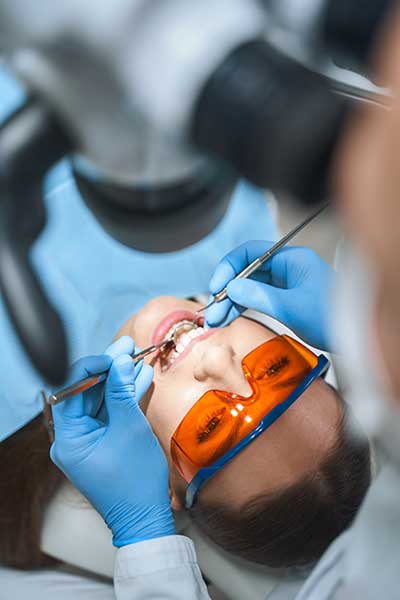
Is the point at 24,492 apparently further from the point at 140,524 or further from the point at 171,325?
the point at 171,325

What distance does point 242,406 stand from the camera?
107 centimetres

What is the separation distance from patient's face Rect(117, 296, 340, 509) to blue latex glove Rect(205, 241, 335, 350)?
4cm

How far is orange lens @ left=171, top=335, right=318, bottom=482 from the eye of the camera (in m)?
1.05

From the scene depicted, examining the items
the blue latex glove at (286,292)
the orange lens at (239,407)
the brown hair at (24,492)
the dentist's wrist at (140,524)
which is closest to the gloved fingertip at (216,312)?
the blue latex glove at (286,292)

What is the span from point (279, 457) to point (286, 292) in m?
0.31

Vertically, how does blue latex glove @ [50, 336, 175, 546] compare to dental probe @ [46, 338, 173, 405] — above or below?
below

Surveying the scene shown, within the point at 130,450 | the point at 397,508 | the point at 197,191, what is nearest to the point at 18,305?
the point at 197,191

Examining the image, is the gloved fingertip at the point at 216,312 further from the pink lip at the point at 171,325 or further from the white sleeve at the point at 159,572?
the white sleeve at the point at 159,572

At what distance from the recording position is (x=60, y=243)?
1.35m

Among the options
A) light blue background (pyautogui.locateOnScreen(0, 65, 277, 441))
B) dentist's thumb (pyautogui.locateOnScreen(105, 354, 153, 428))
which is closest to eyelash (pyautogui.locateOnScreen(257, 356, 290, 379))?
dentist's thumb (pyautogui.locateOnScreen(105, 354, 153, 428))

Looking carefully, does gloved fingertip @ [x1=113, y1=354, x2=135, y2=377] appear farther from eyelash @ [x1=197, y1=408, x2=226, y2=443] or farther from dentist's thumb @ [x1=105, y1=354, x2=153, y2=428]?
eyelash @ [x1=197, y1=408, x2=226, y2=443]

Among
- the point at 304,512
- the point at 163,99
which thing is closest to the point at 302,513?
the point at 304,512

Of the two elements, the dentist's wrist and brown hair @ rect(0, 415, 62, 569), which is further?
brown hair @ rect(0, 415, 62, 569)

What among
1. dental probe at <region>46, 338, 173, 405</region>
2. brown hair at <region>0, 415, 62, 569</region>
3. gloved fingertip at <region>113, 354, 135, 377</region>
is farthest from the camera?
brown hair at <region>0, 415, 62, 569</region>
